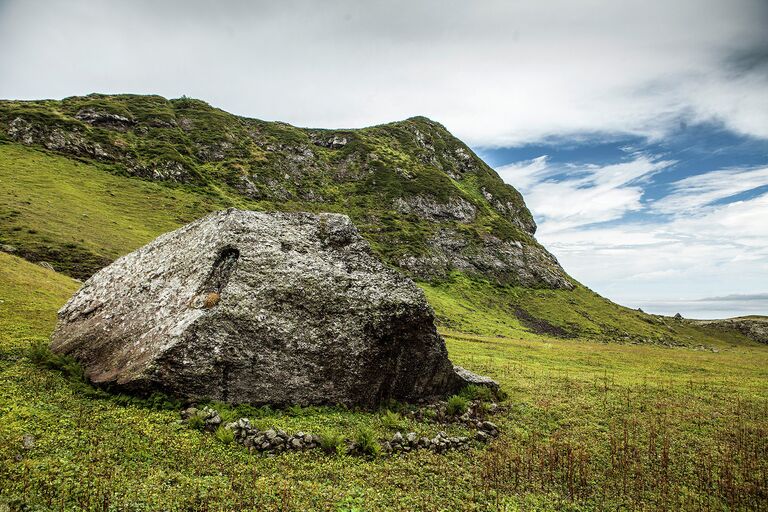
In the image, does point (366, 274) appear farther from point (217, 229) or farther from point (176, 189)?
point (176, 189)

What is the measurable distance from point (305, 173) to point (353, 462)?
155 meters

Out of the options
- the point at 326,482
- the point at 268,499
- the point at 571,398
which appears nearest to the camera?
the point at 268,499

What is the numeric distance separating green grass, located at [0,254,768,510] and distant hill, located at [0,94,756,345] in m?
41.6

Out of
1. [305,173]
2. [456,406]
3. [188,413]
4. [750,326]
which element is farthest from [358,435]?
[750,326]

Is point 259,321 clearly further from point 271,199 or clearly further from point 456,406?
point 271,199

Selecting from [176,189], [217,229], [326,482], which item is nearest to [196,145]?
[176,189]

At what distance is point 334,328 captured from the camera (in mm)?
15719

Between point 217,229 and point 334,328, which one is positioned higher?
point 217,229

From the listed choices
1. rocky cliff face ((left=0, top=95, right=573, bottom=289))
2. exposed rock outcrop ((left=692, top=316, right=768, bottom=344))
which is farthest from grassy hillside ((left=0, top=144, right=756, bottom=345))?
exposed rock outcrop ((left=692, top=316, right=768, bottom=344))

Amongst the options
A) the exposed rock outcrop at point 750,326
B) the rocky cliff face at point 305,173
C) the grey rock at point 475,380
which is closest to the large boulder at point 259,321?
the grey rock at point 475,380

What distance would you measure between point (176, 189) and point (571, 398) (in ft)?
382

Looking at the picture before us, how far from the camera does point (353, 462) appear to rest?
1160 cm

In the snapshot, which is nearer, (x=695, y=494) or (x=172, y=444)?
(x=172, y=444)

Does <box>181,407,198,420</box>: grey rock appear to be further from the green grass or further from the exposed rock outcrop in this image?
the exposed rock outcrop
